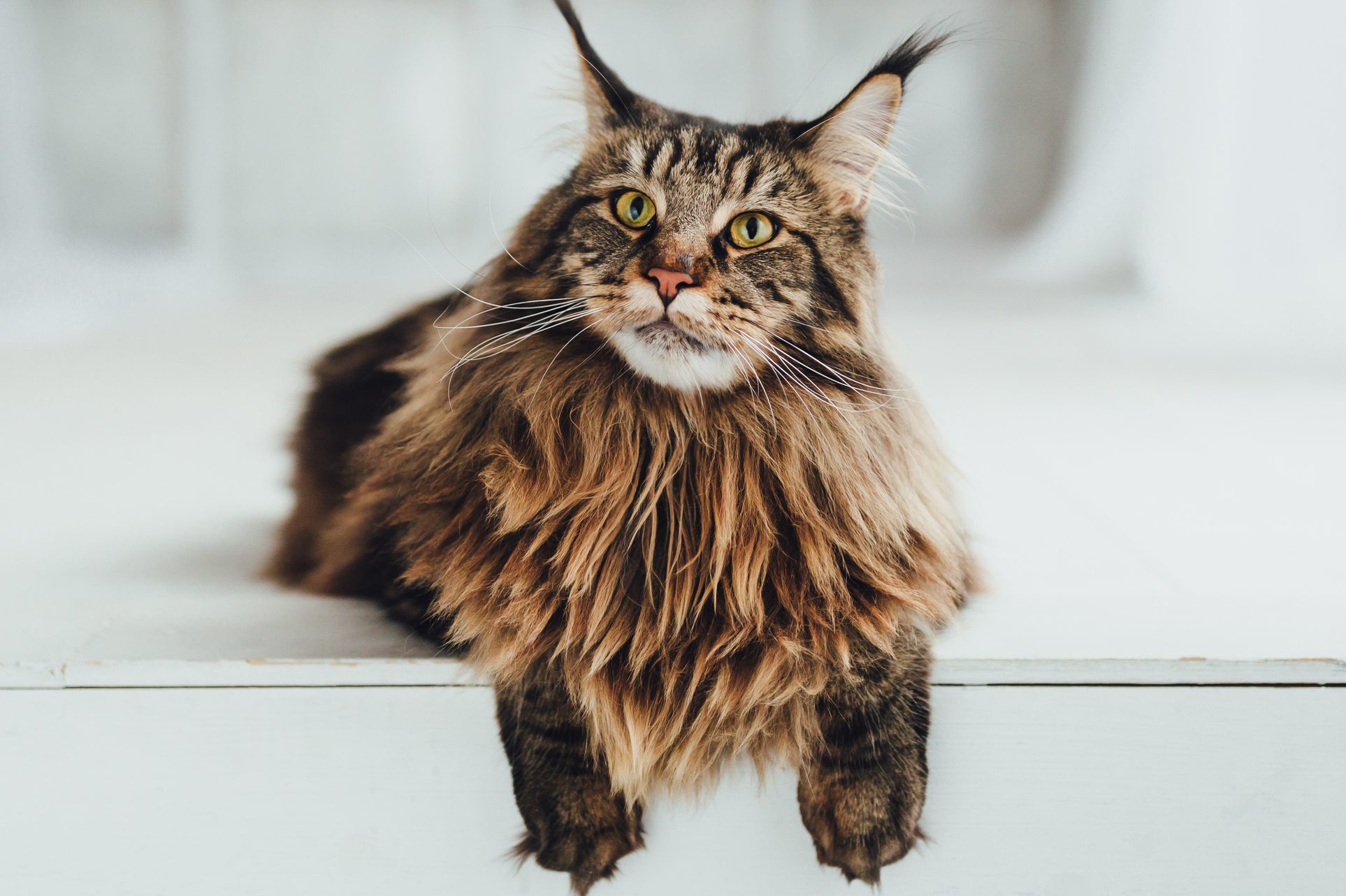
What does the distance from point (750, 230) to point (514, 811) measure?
1.90 feet

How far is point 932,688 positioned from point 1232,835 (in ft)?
1.09

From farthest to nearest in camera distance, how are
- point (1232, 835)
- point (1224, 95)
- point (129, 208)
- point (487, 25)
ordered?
point (129, 208)
point (487, 25)
point (1224, 95)
point (1232, 835)

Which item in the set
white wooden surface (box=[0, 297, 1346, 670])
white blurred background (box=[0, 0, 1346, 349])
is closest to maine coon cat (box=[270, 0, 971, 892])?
white wooden surface (box=[0, 297, 1346, 670])

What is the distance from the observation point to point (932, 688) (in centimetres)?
101

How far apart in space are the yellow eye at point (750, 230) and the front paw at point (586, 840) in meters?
0.50

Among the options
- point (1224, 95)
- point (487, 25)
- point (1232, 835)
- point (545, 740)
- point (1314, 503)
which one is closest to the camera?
point (545, 740)

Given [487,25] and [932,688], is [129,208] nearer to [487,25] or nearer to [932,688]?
[487,25]

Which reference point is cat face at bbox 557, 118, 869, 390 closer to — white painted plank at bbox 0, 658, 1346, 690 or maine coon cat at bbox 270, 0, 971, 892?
maine coon cat at bbox 270, 0, 971, 892

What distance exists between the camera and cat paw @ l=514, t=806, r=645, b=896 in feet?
3.07

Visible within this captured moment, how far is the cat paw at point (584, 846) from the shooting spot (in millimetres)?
936

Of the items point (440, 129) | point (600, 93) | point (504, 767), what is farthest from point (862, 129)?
point (440, 129)

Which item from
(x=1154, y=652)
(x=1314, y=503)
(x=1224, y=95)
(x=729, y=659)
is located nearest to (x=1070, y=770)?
(x=1154, y=652)

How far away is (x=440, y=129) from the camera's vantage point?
412cm

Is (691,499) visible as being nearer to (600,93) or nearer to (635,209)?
(635,209)
